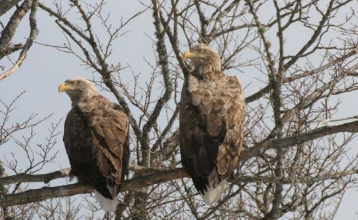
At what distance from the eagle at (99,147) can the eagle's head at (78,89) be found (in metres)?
1.04

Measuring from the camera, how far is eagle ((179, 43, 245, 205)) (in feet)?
25.3

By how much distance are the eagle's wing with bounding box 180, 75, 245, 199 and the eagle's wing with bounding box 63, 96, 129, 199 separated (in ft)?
2.68

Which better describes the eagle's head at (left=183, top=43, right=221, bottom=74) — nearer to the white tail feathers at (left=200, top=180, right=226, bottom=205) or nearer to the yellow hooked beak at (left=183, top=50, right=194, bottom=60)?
the yellow hooked beak at (left=183, top=50, right=194, bottom=60)

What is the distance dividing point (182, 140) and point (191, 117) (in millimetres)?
272

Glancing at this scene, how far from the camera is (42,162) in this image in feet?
38.5

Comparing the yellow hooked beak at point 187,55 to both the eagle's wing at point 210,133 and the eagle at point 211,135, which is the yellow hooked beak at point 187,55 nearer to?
the eagle at point 211,135

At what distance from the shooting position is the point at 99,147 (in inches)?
325

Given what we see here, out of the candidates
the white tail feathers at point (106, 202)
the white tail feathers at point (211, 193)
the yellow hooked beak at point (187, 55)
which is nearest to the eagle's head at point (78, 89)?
the yellow hooked beak at point (187, 55)

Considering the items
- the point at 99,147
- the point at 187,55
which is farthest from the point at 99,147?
the point at 187,55

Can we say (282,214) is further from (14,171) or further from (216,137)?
(14,171)

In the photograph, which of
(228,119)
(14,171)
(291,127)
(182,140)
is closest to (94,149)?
(182,140)

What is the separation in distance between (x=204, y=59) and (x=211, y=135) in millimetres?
2087

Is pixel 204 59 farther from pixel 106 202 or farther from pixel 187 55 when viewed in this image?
pixel 106 202

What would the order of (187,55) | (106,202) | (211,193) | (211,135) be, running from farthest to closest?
(187,55) < (106,202) < (211,193) < (211,135)
